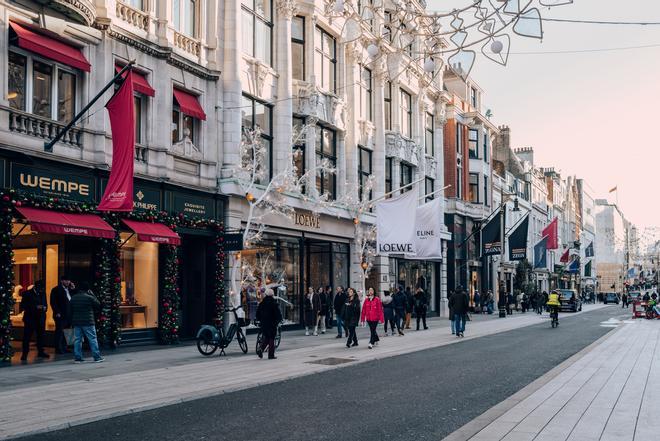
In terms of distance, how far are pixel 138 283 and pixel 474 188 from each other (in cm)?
3548

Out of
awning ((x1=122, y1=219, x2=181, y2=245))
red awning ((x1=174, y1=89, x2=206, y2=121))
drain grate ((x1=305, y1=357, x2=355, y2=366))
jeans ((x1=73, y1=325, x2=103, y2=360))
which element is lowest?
drain grate ((x1=305, y1=357, x2=355, y2=366))

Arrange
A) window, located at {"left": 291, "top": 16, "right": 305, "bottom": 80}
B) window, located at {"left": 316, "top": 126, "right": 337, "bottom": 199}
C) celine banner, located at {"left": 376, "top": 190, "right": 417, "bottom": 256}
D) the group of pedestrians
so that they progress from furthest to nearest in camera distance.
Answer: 1. window, located at {"left": 316, "top": 126, "right": 337, "bottom": 199}
2. window, located at {"left": 291, "top": 16, "right": 305, "bottom": 80}
3. celine banner, located at {"left": 376, "top": 190, "right": 417, "bottom": 256}
4. the group of pedestrians

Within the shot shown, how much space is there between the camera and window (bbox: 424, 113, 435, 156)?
141ft

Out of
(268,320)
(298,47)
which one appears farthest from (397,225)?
(268,320)

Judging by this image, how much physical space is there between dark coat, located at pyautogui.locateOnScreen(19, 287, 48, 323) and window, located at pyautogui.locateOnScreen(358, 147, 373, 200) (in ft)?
62.3

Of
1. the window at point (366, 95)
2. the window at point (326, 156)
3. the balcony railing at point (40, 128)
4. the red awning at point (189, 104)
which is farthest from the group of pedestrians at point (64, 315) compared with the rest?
the window at point (366, 95)

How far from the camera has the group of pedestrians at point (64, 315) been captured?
49.8ft

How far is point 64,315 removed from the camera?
16.6 meters

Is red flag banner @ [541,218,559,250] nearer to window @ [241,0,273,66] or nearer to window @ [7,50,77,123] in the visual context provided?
window @ [241,0,273,66]

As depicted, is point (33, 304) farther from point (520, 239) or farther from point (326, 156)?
A: point (520, 239)

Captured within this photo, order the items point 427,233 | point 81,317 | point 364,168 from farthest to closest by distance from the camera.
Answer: point 364,168
point 427,233
point 81,317

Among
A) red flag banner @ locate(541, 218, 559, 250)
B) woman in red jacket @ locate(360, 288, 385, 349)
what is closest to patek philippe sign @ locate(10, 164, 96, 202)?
woman in red jacket @ locate(360, 288, 385, 349)

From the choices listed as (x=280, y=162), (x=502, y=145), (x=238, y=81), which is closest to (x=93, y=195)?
(x=238, y=81)

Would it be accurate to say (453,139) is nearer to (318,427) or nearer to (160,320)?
(160,320)
